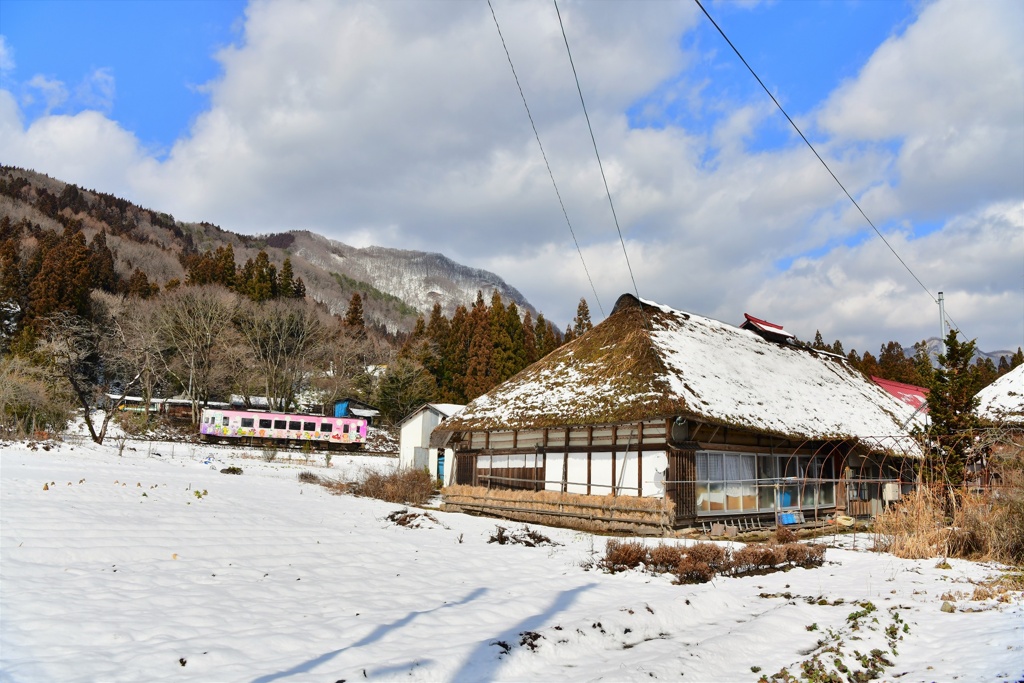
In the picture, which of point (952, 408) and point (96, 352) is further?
point (96, 352)

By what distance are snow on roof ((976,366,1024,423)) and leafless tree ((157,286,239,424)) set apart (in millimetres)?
47637

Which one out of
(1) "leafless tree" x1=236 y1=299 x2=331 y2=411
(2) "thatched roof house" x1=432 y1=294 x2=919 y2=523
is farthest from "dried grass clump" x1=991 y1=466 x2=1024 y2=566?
(1) "leafless tree" x1=236 y1=299 x2=331 y2=411

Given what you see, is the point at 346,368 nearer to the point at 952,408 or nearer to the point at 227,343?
the point at 227,343

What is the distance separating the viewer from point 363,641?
6.86m

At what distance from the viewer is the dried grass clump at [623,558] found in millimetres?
11555

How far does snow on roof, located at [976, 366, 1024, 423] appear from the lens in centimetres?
2212

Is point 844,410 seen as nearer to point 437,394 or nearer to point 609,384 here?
point 609,384

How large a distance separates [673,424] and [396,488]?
9880mm

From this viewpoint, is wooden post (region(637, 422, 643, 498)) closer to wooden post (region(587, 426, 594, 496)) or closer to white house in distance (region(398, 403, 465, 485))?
wooden post (region(587, 426, 594, 496))

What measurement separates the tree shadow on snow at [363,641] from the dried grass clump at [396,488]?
13147 mm

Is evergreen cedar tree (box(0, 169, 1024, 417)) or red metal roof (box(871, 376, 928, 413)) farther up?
evergreen cedar tree (box(0, 169, 1024, 417))

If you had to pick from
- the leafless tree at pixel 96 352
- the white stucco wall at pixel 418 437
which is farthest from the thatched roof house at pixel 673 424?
the leafless tree at pixel 96 352

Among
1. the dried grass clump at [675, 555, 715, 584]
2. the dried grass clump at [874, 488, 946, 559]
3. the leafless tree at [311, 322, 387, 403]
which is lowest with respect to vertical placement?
the dried grass clump at [675, 555, 715, 584]

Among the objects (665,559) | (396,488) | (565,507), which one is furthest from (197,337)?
(665,559)
